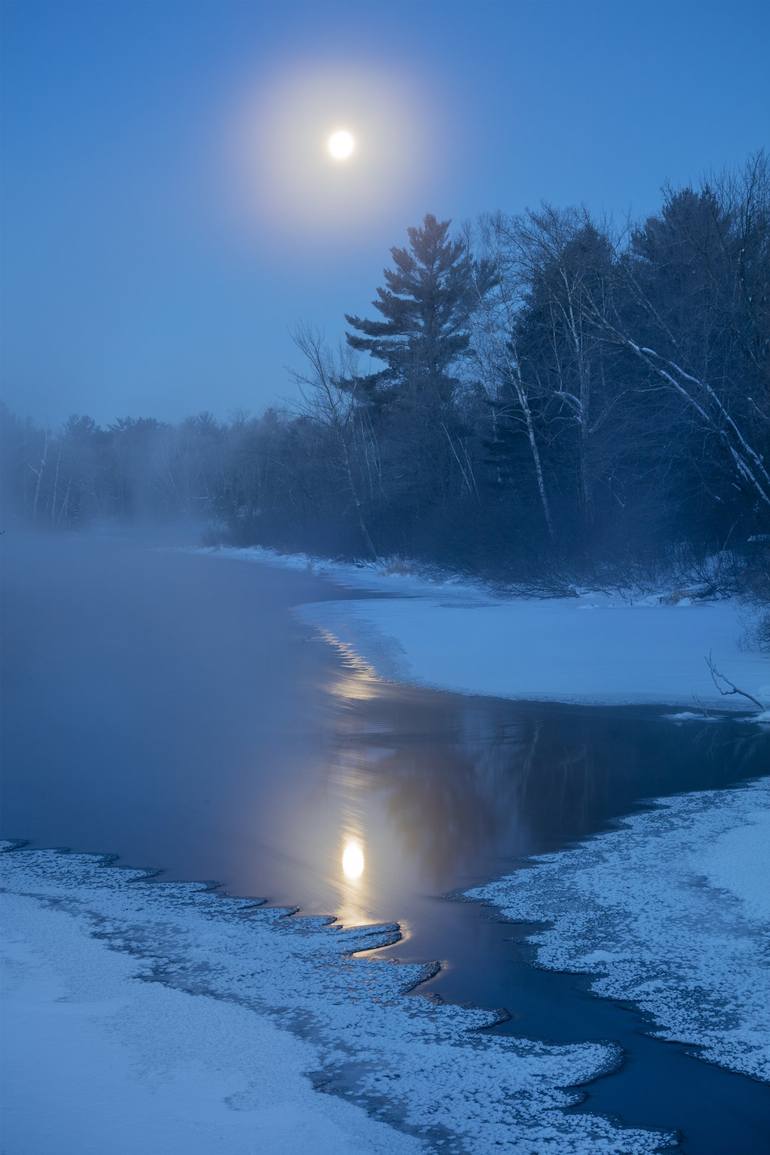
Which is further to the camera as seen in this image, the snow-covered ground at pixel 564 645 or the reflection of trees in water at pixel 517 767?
the snow-covered ground at pixel 564 645

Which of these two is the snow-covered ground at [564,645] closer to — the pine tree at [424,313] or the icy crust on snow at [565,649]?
the icy crust on snow at [565,649]

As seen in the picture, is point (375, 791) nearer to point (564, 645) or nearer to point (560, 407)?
point (564, 645)

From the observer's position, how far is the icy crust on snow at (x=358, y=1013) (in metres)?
3.83

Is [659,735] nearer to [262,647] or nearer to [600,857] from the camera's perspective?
[600,857]

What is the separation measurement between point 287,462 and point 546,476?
35.4 metres

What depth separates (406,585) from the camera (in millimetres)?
34625

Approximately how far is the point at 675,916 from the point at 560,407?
2599 cm

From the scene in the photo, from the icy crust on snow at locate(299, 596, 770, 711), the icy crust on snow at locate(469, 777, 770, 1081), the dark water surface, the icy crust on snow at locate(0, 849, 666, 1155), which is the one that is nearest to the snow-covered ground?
the icy crust on snow at locate(299, 596, 770, 711)

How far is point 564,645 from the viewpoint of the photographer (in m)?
17.4

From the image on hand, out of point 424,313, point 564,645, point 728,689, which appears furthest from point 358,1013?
point 424,313

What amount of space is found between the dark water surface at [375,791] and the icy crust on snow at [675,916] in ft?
0.59

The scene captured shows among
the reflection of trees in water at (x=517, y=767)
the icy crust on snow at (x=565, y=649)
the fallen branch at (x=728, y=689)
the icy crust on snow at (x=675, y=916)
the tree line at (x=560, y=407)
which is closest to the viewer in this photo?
the icy crust on snow at (x=675, y=916)

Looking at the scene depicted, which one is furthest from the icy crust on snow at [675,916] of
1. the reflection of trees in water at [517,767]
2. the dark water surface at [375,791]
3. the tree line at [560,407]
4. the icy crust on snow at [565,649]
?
the tree line at [560,407]

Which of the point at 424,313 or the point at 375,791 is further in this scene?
the point at 424,313
